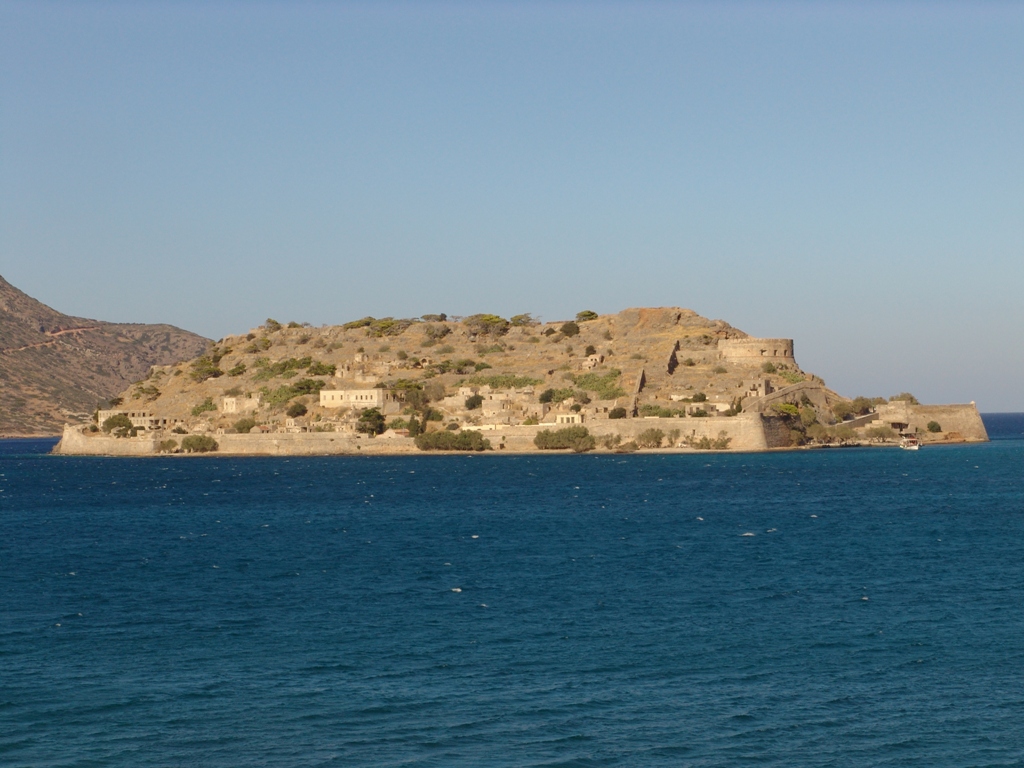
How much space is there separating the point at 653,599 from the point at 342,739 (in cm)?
1176

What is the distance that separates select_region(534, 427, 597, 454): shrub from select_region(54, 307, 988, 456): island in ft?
0.31

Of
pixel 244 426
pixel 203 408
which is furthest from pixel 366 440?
pixel 203 408

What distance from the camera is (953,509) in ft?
160

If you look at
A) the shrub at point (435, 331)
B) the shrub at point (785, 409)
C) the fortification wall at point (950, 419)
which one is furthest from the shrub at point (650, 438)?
the shrub at point (435, 331)

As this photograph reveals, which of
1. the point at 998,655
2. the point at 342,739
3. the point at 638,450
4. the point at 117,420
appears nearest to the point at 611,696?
the point at 342,739

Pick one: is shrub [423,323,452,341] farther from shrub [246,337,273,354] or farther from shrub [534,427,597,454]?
shrub [534,427,597,454]

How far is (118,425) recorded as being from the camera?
106625mm

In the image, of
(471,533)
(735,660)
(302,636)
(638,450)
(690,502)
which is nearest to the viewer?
(735,660)

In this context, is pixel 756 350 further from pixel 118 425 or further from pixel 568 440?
pixel 118 425

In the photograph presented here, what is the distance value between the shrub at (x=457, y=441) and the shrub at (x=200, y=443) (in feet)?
55.6

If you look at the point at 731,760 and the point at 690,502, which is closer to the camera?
the point at 731,760

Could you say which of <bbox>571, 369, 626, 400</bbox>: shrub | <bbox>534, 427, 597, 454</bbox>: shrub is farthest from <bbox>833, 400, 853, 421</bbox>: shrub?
<bbox>534, 427, 597, 454</bbox>: shrub

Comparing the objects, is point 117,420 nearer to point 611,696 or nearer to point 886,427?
point 886,427

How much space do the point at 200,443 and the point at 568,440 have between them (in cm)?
2797
